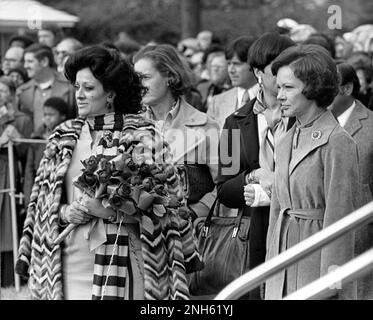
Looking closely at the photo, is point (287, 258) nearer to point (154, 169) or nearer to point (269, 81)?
point (154, 169)

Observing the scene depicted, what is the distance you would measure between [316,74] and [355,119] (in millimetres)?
1507

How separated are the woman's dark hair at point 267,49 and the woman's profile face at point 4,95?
13.2ft

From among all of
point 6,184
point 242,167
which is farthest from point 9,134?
point 242,167

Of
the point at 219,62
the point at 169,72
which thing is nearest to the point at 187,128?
the point at 169,72

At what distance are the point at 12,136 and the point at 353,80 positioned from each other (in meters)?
3.72

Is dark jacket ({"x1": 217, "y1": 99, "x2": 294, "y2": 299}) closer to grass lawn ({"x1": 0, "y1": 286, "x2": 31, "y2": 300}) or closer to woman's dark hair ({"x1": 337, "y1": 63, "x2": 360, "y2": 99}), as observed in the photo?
woman's dark hair ({"x1": 337, "y1": 63, "x2": 360, "y2": 99})

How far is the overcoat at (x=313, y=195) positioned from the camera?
5.89 meters

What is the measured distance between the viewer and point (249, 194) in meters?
6.80

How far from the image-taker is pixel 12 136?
1036 centimetres

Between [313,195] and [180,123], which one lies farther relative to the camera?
[180,123]

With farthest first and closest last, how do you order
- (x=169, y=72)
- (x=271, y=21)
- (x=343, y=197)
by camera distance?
(x=271, y=21) → (x=169, y=72) → (x=343, y=197)

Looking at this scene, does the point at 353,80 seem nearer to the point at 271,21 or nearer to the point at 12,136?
the point at 12,136

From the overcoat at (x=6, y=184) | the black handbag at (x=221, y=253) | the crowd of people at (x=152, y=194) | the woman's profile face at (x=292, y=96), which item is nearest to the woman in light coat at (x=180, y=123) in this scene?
the black handbag at (x=221, y=253)

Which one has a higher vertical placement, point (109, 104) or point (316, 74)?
point (316, 74)
